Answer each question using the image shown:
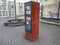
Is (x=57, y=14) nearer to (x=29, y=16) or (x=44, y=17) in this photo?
(x=44, y=17)

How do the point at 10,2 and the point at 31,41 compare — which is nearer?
the point at 31,41

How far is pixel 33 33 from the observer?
193 inches

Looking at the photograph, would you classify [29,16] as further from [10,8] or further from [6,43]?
[10,8]

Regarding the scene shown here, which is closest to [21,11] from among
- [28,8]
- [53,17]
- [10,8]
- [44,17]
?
[10,8]

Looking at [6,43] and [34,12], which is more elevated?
[34,12]

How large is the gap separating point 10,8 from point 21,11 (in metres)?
1.99

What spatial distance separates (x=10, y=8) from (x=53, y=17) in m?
6.63

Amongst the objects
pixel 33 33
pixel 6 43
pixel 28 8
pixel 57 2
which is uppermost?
pixel 57 2

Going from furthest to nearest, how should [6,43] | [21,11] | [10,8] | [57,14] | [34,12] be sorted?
[21,11] → [10,8] → [57,14] → [34,12] → [6,43]

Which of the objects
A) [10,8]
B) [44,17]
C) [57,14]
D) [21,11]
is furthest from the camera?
[21,11]

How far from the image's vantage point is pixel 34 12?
4.92m

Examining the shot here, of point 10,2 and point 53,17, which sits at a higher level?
point 10,2

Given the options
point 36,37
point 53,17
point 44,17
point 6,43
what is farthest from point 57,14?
point 6,43

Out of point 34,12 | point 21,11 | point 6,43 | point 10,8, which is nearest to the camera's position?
point 6,43
